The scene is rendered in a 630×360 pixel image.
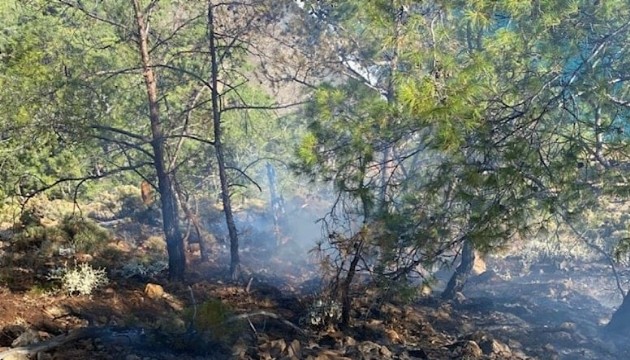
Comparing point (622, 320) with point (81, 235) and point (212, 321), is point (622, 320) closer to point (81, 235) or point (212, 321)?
point (212, 321)

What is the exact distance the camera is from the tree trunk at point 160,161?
29.8 feet

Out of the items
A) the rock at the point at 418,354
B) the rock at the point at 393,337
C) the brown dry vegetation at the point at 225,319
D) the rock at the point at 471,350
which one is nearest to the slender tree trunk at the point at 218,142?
the brown dry vegetation at the point at 225,319

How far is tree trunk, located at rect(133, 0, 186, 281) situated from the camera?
908 centimetres

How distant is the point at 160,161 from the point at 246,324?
3.42 meters

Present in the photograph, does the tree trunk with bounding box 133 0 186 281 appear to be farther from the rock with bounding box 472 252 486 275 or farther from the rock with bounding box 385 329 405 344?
the rock with bounding box 472 252 486 275

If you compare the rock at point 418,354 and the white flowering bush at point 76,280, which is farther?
the white flowering bush at point 76,280

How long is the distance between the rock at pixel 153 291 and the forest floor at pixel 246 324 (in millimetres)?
19

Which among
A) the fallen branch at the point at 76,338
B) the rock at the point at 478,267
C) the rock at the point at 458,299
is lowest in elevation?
the fallen branch at the point at 76,338

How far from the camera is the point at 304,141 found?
709 cm

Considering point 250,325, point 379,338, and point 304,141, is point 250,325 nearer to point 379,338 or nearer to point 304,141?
point 379,338

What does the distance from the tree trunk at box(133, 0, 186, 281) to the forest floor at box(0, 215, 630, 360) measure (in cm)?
40

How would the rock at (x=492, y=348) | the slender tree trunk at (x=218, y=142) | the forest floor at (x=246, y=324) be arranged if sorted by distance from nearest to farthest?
the forest floor at (x=246, y=324) → the rock at (x=492, y=348) → the slender tree trunk at (x=218, y=142)

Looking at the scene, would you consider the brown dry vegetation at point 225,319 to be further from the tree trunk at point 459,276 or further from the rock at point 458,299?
the tree trunk at point 459,276

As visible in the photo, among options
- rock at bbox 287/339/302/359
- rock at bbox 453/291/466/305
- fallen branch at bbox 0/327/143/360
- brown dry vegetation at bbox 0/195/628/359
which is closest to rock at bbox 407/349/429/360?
brown dry vegetation at bbox 0/195/628/359
